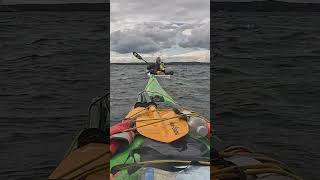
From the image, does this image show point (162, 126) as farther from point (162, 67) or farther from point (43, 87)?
point (43, 87)

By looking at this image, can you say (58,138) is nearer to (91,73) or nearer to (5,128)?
(5,128)

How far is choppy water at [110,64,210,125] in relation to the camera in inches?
102

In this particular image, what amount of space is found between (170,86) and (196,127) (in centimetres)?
32

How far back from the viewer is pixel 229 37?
74.2ft

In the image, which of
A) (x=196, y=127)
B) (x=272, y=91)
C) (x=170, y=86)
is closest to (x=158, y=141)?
(x=196, y=127)

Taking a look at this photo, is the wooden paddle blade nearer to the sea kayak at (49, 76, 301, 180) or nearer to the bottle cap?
the sea kayak at (49, 76, 301, 180)

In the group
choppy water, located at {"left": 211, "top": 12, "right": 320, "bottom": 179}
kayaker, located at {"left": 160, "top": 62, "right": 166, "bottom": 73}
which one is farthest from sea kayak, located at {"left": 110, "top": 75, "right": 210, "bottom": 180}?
choppy water, located at {"left": 211, "top": 12, "right": 320, "bottom": 179}

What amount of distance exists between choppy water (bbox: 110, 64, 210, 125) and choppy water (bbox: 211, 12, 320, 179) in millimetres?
3836

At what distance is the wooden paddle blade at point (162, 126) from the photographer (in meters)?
3.14

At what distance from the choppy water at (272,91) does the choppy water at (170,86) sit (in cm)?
384

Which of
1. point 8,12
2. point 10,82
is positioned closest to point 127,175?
point 10,82

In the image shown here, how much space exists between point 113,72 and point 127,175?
64 centimetres

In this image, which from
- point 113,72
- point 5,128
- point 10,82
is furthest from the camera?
point 10,82

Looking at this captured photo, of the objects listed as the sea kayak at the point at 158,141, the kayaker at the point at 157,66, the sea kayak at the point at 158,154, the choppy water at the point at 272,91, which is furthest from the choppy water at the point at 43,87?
the kayaker at the point at 157,66
